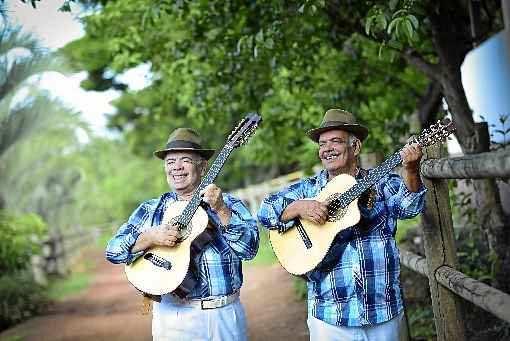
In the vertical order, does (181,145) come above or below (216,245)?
above

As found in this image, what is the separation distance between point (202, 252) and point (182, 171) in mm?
432

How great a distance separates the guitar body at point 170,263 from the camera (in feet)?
11.0

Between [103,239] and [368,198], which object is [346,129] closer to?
[368,198]

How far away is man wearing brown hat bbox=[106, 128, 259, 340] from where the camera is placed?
131 inches

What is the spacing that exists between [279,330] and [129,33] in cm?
390

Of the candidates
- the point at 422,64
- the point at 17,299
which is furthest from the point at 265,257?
the point at 422,64

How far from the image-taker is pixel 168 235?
11.1 feet

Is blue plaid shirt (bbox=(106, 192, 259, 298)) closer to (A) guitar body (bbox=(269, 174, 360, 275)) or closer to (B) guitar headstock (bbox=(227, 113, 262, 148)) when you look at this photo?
(A) guitar body (bbox=(269, 174, 360, 275))

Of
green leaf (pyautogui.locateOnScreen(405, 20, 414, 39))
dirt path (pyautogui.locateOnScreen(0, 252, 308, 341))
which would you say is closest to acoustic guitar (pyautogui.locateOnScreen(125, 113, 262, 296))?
green leaf (pyautogui.locateOnScreen(405, 20, 414, 39))

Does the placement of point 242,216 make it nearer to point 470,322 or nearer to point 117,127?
point 470,322

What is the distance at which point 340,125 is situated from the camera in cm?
321

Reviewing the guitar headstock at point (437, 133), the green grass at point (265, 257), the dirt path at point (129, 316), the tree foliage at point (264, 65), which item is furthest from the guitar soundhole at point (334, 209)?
the green grass at point (265, 257)

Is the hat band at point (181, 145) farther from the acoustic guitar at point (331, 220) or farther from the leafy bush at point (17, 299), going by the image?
the leafy bush at point (17, 299)

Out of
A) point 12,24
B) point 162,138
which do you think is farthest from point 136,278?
point 162,138
